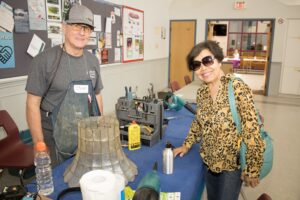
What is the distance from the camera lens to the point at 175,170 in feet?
4.87

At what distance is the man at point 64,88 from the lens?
159cm

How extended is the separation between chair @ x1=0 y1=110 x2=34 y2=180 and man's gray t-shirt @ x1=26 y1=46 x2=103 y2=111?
666 mm

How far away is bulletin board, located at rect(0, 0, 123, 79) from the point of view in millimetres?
2566

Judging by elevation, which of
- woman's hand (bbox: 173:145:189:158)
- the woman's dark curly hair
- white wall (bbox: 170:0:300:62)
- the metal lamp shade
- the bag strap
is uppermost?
white wall (bbox: 170:0:300:62)

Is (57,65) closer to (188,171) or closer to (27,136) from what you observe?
(188,171)

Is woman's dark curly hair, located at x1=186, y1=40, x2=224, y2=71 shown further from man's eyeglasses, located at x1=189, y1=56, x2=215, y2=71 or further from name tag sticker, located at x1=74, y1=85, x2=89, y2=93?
name tag sticker, located at x1=74, y1=85, x2=89, y2=93

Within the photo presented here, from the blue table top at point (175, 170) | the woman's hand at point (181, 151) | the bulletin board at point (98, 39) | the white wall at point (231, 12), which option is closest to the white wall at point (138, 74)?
the bulletin board at point (98, 39)

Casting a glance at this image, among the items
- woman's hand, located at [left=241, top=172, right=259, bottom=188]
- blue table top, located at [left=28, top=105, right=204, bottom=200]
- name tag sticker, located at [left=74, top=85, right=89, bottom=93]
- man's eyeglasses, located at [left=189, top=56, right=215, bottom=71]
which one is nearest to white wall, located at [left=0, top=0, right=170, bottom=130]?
name tag sticker, located at [left=74, top=85, right=89, bottom=93]

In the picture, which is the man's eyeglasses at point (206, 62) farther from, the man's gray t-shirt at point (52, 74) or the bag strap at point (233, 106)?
the man's gray t-shirt at point (52, 74)

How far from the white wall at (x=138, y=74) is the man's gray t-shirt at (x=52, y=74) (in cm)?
110

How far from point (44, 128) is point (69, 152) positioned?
304mm

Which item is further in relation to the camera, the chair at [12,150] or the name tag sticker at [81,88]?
the chair at [12,150]

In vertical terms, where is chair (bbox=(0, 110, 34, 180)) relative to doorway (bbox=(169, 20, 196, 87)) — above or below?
below

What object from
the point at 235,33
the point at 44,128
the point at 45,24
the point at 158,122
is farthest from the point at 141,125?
the point at 235,33
